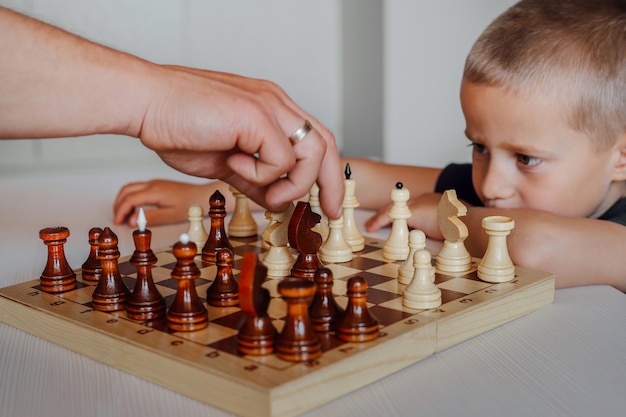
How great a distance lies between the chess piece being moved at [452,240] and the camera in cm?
119

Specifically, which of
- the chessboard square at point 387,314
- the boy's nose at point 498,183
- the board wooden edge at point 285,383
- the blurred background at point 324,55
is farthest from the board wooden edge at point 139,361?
the blurred background at point 324,55

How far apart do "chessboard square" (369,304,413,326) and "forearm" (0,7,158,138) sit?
40 centimetres

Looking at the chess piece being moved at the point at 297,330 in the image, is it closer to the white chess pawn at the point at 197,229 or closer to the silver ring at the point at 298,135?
the silver ring at the point at 298,135

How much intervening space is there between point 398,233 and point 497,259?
0.21 meters

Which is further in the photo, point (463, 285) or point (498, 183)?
point (498, 183)

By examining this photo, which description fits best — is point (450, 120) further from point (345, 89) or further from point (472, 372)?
point (472, 372)

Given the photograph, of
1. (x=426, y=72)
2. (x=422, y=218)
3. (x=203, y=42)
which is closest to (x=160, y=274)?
(x=422, y=218)

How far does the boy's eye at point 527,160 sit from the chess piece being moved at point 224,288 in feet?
2.35

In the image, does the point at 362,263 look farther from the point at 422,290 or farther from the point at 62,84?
the point at 62,84

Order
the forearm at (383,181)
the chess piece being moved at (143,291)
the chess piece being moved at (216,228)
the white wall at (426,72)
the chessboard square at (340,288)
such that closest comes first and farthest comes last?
the chess piece being moved at (143,291) < the chessboard square at (340,288) < the chess piece being moved at (216,228) < the forearm at (383,181) < the white wall at (426,72)

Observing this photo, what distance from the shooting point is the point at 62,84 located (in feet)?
3.14

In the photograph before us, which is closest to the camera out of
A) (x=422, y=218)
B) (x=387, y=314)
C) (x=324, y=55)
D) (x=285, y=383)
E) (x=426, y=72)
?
(x=285, y=383)

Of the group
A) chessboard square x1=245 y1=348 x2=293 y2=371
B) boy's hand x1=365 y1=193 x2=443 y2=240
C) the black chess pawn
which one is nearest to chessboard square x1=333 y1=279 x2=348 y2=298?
the black chess pawn

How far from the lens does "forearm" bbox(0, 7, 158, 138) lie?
0.93 metres
